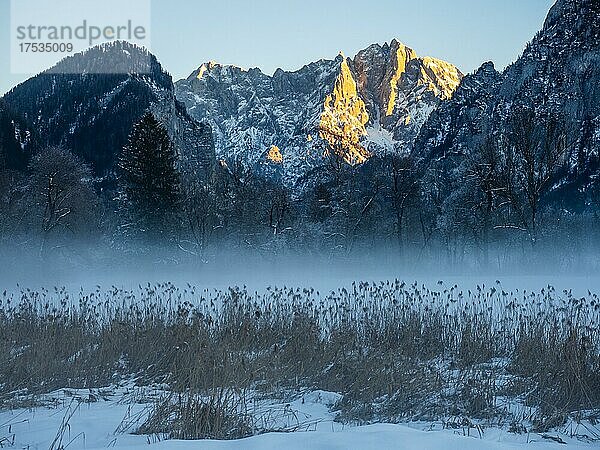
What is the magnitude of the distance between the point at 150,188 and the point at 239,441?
91.0 ft

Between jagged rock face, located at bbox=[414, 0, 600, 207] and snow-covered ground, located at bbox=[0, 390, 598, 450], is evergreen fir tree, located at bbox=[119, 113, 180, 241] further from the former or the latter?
jagged rock face, located at bbox=[414, 0, 600, 207]

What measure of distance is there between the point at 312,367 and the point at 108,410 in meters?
2.48

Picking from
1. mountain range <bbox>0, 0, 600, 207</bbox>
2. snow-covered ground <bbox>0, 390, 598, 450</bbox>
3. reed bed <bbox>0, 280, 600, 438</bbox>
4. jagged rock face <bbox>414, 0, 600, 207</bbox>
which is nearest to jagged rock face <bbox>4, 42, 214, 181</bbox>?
mountain range <bbox>0, 0, 600, 207</bbox>

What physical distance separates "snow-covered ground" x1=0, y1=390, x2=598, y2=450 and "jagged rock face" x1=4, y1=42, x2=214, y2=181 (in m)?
68.9

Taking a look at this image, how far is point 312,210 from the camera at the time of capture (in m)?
40.6

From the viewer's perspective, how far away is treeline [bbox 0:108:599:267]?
26141 millimetres

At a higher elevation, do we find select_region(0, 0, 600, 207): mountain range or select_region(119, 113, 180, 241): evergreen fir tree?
select_region(0, 0, 600, 207): mountain range

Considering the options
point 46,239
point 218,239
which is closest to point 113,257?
point 46,239

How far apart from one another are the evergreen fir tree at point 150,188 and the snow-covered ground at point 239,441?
24227 mm

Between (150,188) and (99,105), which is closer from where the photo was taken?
(150,188)

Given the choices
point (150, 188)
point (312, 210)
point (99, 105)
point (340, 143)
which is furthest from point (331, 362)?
point (99, 105)

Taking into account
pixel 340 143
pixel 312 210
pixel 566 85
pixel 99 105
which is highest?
pixel 99 105

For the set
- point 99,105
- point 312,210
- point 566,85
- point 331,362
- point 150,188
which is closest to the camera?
point 331,362

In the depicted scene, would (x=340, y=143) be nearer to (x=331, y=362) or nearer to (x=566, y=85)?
(x=566, y=85)
